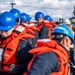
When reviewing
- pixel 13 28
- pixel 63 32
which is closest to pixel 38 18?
pixel 13 28

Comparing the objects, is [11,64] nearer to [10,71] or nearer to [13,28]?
[10,71]

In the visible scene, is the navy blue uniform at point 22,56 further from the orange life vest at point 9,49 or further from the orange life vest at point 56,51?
the orange life vest at point 56,51

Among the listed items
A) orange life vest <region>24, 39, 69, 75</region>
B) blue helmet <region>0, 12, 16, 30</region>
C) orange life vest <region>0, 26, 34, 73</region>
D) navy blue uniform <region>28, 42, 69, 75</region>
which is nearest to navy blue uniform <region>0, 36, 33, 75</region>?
orange life vest <region>0, 26, 34, 73</region>

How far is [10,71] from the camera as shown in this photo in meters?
4.65

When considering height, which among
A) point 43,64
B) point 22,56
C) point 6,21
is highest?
point 6,21

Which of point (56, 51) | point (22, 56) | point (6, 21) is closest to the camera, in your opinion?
point (56, 51)

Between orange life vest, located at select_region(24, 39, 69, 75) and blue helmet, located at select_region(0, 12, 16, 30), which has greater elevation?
blue helmet, located at select_region(0, 12, 16, 30)

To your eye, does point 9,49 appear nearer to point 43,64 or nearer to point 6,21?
point 6,21

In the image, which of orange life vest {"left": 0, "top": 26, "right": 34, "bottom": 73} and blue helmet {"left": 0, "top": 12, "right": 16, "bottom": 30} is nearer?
orange life vest {"left": 0, "top": 26, "right": 34, "bottom": 73}

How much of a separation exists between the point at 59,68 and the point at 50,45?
24 cm

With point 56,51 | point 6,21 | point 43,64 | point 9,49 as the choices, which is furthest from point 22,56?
point 43,64

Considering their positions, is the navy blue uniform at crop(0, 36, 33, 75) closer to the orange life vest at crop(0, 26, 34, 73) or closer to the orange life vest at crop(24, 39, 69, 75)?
the orange life vest at crop(0, 26, 34, 73)

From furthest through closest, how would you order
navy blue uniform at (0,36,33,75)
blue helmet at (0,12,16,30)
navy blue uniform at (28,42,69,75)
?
blue helmet at (0,12,16,30) < navy blue uniform at (0,36,33,75) < navy blue uniform at (28,42,69,75)

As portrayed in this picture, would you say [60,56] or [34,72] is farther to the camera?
[60,56]
